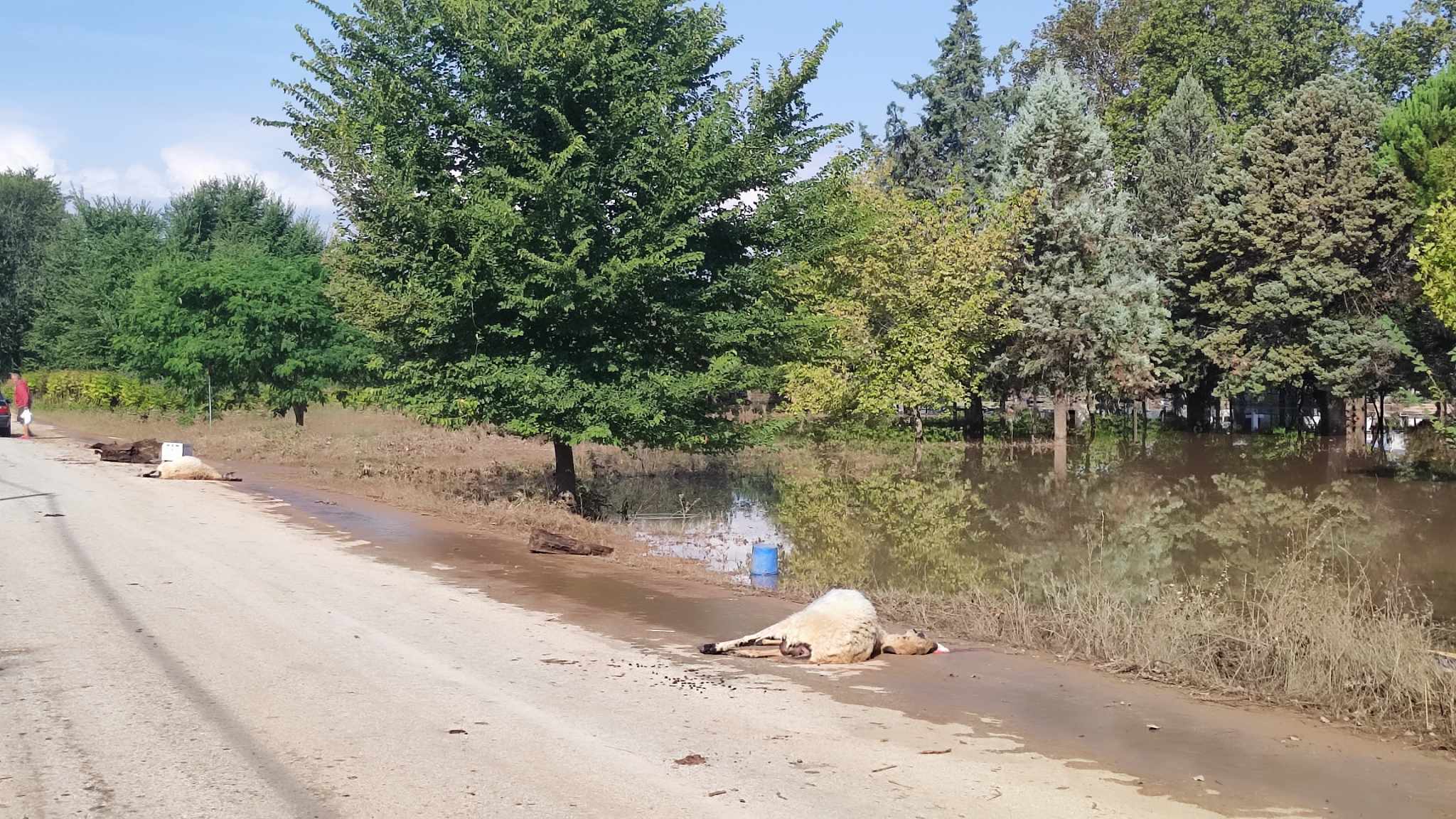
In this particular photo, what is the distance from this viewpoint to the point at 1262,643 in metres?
9.04

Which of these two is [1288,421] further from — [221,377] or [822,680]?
[822,680]

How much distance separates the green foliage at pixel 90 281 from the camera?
55.0m

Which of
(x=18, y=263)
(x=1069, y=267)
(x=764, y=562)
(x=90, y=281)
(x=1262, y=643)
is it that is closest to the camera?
(x=1262, y=643)

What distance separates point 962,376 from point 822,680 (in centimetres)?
3602

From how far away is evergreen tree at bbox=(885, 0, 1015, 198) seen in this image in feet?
193

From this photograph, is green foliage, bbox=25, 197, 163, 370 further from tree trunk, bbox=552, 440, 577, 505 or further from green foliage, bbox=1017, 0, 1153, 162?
green foliage, bbox=1017, 0, 1153, 162

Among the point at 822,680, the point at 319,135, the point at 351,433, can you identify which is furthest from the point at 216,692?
the point at 351,433

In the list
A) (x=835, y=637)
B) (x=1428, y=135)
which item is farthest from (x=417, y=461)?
(x=1428, y=135)

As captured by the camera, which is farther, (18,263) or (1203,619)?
(18,263)

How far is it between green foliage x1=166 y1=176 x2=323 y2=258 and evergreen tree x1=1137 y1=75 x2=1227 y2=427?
3783 centimetres

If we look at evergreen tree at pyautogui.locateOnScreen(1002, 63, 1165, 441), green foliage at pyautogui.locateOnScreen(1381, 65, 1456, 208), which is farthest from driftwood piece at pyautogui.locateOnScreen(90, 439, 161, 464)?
green foliage at pyautogui.locateOnScreen(1381, 65, 1456, 208)

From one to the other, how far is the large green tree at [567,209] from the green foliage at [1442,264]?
1699 centimetres

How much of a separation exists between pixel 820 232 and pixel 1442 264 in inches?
689

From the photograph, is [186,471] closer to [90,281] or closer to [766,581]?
[766,581]
